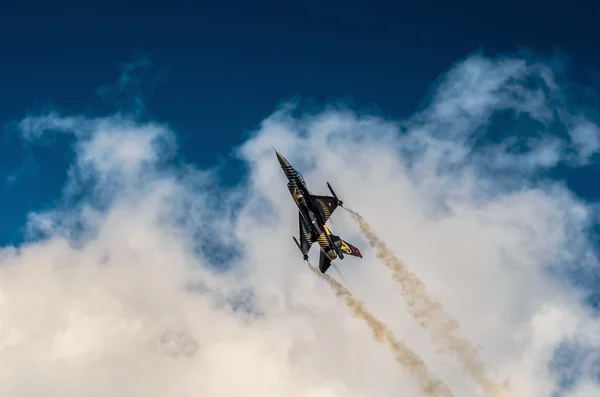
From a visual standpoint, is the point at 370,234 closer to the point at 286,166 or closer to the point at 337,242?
the point at 337,242

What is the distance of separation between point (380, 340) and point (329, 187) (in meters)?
34.0

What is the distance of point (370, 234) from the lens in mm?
197750

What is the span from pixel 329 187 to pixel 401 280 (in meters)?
24.6

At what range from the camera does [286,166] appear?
199 meters

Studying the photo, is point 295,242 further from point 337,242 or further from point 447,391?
point 447,391

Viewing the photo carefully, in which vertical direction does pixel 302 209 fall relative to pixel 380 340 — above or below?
above

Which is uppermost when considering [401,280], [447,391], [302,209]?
[302,209]

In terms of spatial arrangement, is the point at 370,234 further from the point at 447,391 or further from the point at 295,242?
the point at 447,391

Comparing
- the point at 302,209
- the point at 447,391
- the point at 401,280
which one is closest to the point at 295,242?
the point at 302,209

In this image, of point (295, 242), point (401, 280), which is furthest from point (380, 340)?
point (295, 242)

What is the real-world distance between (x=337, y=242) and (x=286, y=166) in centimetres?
1892

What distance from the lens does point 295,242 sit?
19712cm

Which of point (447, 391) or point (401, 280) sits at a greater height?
point (401, 280)

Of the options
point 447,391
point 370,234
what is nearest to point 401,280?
point 370,234
